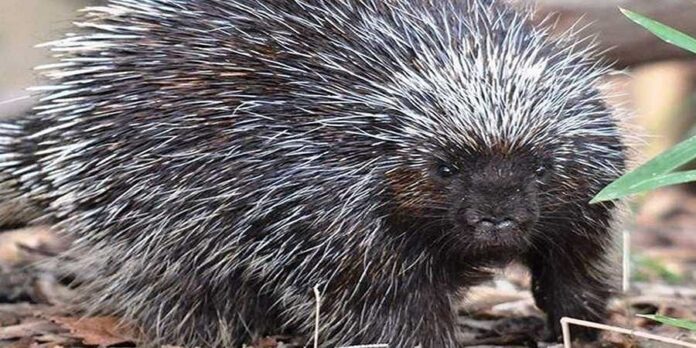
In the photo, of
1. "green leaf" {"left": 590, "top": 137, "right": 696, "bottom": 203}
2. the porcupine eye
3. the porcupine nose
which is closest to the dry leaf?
the porcupine eye

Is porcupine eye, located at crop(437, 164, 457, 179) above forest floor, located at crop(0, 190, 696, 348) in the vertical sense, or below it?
above

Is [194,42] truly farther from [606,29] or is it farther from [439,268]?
[606,29]

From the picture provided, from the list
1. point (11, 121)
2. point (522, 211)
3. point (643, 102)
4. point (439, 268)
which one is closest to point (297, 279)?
point (439, 268)

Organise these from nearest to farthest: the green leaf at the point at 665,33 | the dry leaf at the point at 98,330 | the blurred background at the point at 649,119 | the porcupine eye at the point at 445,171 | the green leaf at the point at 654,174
Result: the green leaf at the point at 654,174 < the green leaf at the point at 665,33 < the porcupine eye at the point at 445,171 < the dry leaf at the point at 98,330 < the blurred background at the point at 649,119

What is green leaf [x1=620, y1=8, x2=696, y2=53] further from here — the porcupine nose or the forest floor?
the forest floor

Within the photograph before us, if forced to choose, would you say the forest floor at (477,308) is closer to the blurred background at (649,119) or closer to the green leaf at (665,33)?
the blurred background at (649,119)

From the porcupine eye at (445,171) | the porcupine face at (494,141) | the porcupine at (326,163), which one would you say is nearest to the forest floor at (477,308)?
the porcupine at (326,163)

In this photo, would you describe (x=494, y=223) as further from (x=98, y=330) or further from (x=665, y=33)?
(x=98, y=330)
